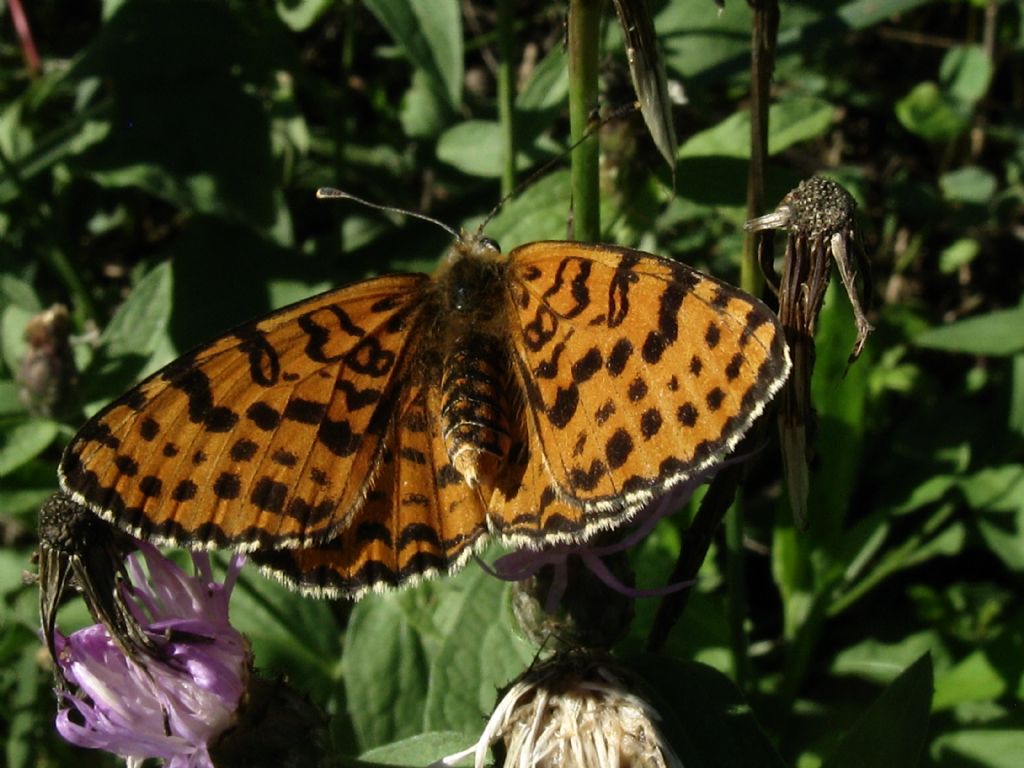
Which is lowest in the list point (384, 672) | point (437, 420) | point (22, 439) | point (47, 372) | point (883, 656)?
point (883, 656)

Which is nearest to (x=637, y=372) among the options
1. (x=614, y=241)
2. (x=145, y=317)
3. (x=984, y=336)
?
(x=614, y=241)

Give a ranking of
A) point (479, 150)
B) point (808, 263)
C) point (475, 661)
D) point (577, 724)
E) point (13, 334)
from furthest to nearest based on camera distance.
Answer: point (479, 150) < point (13, 334) < point (475, 661) < point (577, 724) < point (808, 263)

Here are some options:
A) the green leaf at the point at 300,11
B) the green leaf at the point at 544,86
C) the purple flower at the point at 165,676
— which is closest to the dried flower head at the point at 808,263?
the purple flower at the point at 165,676

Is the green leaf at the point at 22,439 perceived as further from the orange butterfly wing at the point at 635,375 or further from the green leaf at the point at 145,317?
the orange butterfly wing at the point at 635,375

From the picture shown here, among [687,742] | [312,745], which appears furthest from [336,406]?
[687,742]

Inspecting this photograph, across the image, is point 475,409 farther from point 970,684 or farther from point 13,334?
point 13,334

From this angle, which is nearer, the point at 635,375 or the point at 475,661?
the point at 635,375
